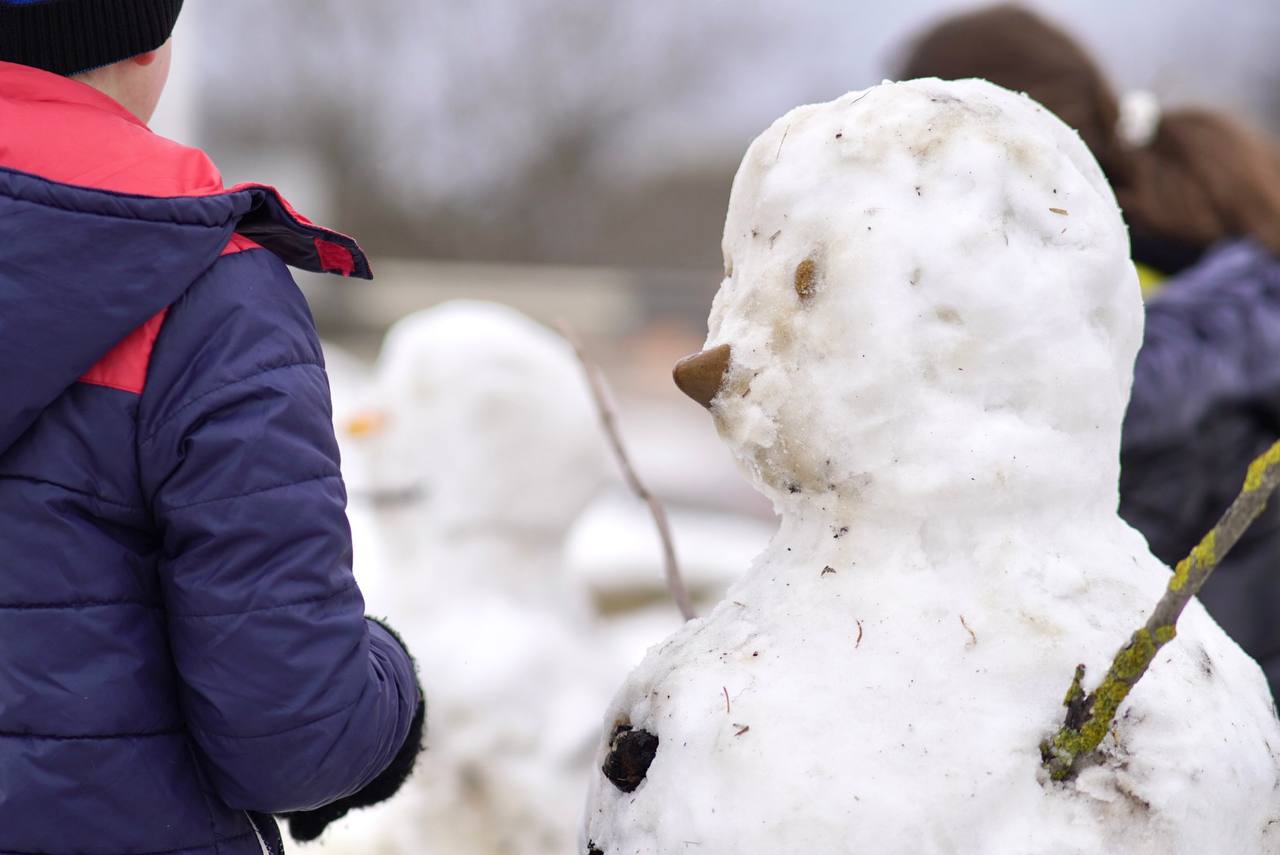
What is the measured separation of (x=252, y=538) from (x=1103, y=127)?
81.1 inches

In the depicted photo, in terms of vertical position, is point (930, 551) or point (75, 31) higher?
point (75, 31)

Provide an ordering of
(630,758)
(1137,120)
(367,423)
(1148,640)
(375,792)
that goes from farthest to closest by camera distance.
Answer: (367,423)
(1137,120)
(375,792)
(630,758)
(1148,640)

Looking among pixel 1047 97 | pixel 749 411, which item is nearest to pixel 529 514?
pixel 1047 97

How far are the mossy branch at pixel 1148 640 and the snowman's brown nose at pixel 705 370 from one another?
45 cm

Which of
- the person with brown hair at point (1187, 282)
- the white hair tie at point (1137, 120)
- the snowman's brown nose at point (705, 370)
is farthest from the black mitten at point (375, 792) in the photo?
the white hair tie at point (1137, 120)

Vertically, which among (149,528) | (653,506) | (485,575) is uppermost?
(149,528)

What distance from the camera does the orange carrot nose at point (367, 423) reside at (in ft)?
11.4

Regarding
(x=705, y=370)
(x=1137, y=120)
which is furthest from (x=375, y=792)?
(x=1137, y=120)

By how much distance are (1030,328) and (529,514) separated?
7.18 feet

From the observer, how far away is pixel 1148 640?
3.59 ft

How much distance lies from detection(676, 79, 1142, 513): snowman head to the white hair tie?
149cm

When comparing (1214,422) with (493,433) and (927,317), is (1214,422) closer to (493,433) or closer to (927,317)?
(927,317)

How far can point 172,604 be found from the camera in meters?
1.25

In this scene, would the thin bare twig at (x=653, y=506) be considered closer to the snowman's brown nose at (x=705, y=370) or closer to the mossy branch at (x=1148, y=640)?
the snowman's brown nose at (x=705, y=370)
